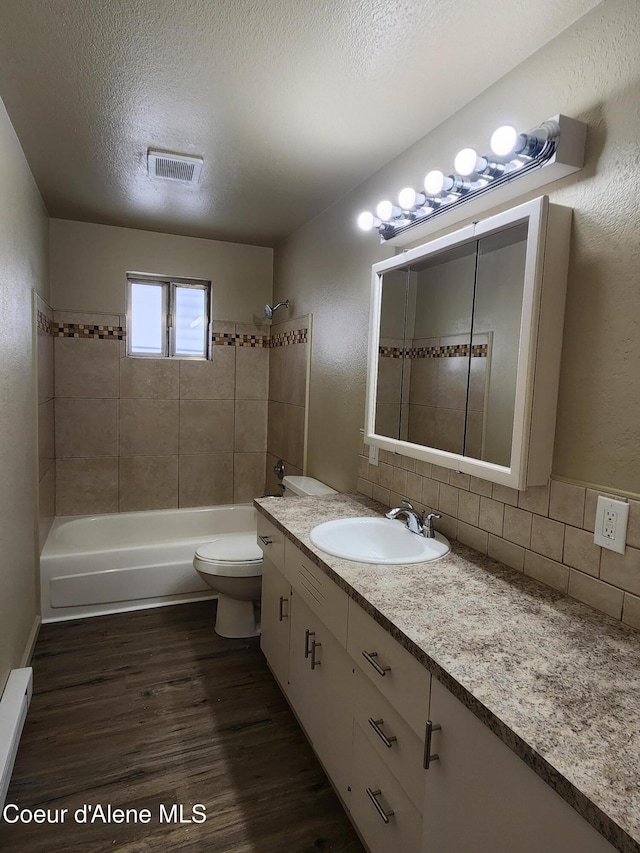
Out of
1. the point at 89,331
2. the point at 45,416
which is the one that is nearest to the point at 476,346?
the point at 45,416

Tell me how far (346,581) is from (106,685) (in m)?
1.54

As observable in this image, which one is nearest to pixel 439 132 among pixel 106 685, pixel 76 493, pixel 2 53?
pixel 2 53

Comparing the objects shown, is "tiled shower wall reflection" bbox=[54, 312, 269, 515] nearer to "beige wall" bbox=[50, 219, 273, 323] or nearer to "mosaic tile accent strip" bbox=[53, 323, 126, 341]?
"mosaic tile accent strip" bbox=[53, 323, 126, 341]

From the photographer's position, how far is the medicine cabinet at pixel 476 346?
Answer: 1.44 m

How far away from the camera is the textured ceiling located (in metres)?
1.43

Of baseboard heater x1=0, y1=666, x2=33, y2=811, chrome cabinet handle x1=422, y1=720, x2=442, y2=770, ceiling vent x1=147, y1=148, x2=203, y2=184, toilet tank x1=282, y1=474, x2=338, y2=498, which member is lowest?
baseboard heater x1=0, y1=666, x2=33, y2=811

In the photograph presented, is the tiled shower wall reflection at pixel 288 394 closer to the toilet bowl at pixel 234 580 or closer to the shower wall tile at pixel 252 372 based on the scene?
the shower wall tile at pixel 252 372

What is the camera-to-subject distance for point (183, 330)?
387 cm

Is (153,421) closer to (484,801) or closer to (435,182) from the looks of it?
(435,182)

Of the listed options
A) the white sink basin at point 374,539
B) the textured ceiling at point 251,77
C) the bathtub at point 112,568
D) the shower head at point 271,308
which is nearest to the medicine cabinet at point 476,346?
the white sink basin at point 374,539

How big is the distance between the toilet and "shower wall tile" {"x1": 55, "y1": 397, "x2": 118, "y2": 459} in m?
1.26

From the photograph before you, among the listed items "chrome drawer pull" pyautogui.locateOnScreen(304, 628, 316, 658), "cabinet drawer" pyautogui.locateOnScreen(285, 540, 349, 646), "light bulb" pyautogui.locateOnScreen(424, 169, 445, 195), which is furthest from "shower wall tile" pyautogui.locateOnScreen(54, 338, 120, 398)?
"light bulb" pyautogui.locateOnScreen(424, 169, 445, 195)

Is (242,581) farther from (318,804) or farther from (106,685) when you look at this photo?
(318,804)

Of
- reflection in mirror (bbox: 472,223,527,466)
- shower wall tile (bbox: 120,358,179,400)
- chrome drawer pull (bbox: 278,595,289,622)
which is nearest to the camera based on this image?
reflection in mirror (bbox: 472,223,527,466)
